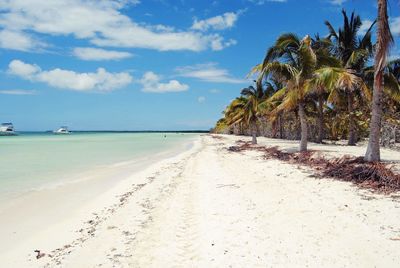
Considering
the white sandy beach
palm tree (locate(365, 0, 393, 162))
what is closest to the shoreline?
the white sandy beach

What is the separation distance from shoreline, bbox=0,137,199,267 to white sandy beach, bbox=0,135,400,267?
0.04m

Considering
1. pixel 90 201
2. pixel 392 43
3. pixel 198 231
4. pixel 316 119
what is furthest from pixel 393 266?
pixel 316 119

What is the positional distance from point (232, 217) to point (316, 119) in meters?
26.1

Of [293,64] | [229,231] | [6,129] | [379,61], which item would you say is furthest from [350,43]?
[6,129]

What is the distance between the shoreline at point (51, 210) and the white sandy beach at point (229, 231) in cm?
4

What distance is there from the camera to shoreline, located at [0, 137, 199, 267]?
218 inches

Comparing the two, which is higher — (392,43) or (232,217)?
(392,43)

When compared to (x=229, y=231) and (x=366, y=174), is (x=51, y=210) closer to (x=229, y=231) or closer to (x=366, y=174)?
(x=229, y=231)

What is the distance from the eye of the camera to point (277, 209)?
6305 mm

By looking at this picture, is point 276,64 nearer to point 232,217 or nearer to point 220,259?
point 232,217

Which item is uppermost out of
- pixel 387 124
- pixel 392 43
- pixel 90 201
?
pixel 392 43

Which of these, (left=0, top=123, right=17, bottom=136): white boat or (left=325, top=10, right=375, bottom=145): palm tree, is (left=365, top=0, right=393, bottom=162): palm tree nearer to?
(left=325, top=10, right=375, bottom=145): palm tree

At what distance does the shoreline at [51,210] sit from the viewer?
5.54 m

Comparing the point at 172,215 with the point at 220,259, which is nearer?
the point at 220,259
